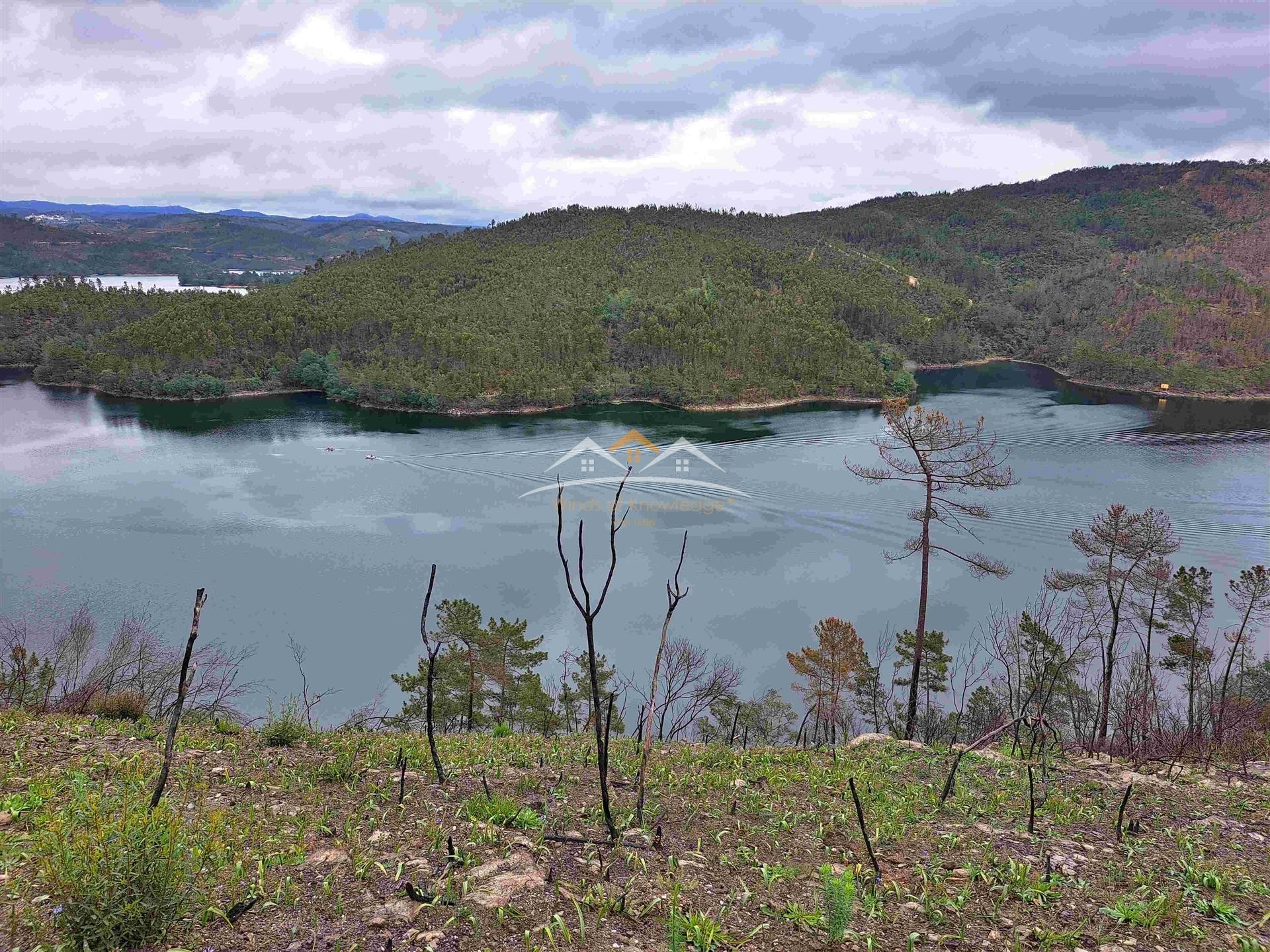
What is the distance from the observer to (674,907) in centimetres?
294

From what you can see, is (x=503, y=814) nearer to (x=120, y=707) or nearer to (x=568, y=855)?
(x=568, y=855)

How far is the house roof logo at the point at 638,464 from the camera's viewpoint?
3247 cm

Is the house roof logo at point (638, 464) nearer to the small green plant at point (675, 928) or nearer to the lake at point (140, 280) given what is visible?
the small green plant at point (675, 928)

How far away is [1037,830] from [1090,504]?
28465 mm

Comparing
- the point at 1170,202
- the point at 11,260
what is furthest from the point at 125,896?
the point at 1170,202

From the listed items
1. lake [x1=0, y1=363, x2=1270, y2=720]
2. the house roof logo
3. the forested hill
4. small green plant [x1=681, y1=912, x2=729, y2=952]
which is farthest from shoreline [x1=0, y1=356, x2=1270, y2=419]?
small green plant [x1=681, y1=912, x2=729, y2=952]

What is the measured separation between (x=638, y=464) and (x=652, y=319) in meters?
35.5

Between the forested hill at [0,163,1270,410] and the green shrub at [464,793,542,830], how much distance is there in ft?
160

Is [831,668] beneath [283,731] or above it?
beneath

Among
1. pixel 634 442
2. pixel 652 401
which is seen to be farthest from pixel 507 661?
pixel 652 401

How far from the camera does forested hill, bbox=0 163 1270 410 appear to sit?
5634 cm

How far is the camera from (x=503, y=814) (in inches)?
153

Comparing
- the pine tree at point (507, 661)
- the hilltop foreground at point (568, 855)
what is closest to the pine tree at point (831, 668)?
the pine tree at point (507, 661)

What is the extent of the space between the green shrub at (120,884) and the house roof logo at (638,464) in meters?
27.8
